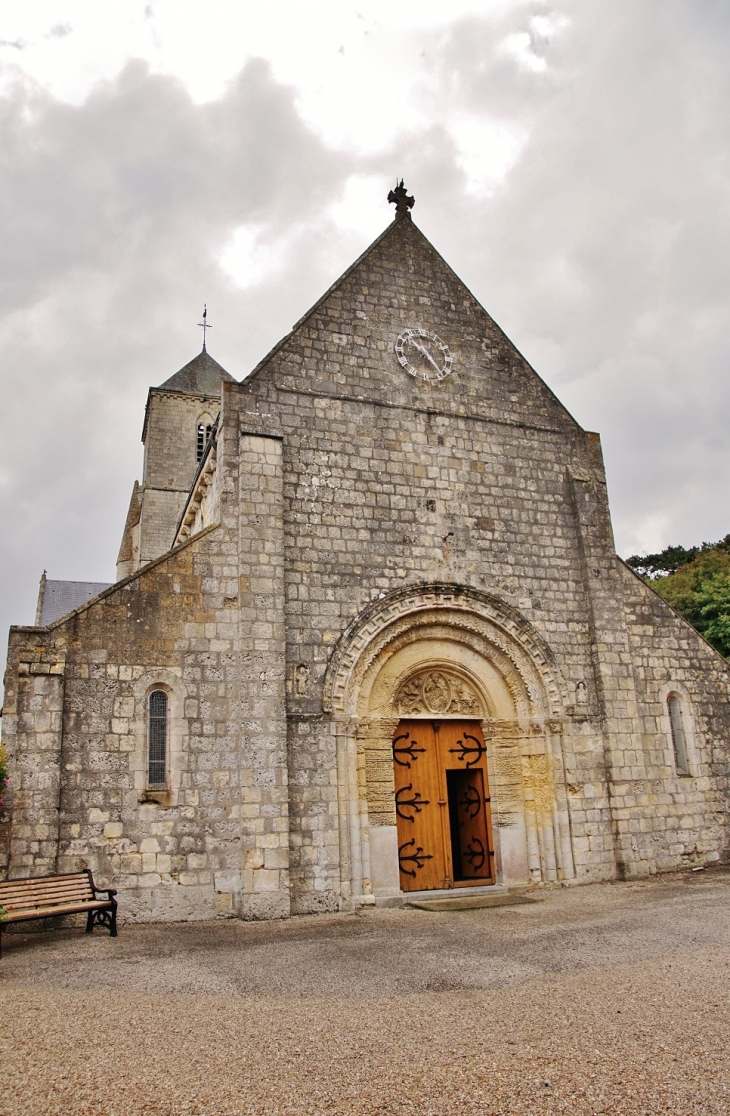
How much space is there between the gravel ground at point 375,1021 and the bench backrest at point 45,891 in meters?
0.41

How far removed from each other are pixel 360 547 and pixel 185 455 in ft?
60.1

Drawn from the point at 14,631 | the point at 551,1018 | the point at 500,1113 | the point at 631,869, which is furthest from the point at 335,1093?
the point at 631,869

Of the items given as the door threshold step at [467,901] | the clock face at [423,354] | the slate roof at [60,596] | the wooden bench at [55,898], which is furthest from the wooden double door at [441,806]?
the slate roof at [60,596]

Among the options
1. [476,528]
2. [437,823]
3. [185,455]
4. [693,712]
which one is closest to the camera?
[437,823]

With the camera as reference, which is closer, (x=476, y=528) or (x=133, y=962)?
(x=133, y=962)

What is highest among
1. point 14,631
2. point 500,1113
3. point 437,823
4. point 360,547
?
point 360,547

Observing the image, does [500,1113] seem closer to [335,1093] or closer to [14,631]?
[335,1093]

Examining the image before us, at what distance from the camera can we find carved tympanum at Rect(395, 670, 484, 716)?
1261 centimetres

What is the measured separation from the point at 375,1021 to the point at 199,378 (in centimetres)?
2853

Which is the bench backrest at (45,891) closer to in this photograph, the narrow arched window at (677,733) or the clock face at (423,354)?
the clock face at (423,354)

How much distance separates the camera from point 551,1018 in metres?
5.35

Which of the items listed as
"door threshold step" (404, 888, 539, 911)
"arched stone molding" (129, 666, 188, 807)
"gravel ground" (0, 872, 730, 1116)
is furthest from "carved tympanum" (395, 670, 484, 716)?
"gravel ground" (0, 872, 730, 1116)

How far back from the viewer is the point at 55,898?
8805mm

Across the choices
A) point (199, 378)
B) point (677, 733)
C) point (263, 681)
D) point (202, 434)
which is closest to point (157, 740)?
point (263, 681)
